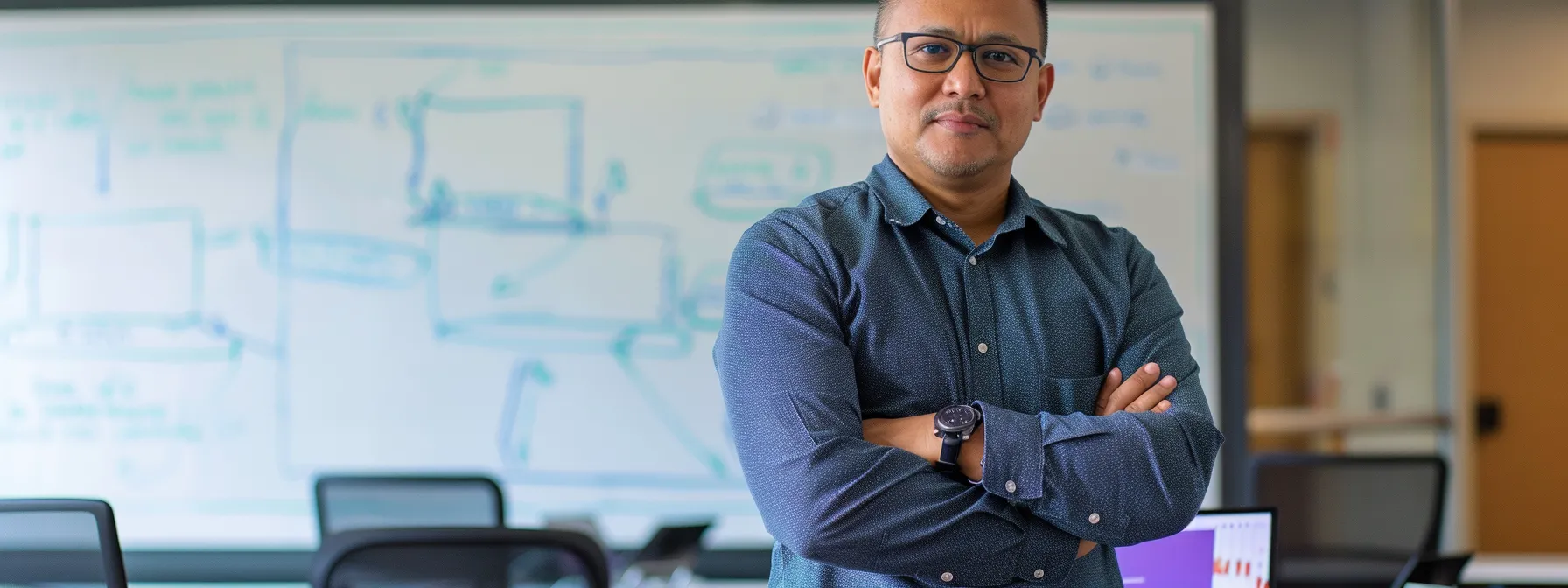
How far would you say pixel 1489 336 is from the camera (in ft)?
13.8

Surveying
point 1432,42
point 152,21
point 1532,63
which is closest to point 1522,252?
point 1532,63

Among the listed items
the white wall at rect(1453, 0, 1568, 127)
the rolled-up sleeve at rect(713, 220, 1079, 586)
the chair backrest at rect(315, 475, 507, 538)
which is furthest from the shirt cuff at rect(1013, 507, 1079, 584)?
the white wall at rect(1453, 0, 1568, 127)

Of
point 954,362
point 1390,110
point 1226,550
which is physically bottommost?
point 1226,550

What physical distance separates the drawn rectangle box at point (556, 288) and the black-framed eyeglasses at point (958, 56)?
184cm

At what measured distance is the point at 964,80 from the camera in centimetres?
125

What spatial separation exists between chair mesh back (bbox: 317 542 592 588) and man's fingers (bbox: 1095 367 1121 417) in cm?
66

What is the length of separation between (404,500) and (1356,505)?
7.02 ft

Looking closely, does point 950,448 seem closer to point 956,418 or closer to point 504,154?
point 956,418

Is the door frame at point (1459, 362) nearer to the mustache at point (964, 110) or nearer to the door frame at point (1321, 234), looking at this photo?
the door frame at point (1321, 234)

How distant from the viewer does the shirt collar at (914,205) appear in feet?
4.28

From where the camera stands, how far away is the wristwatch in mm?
1187

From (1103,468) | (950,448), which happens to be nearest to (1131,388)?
(1103,468)

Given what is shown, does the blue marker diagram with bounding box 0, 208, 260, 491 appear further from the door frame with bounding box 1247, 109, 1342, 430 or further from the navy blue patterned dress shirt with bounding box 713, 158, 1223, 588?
the door frame with bounding box 1247, 109, 1342, 430

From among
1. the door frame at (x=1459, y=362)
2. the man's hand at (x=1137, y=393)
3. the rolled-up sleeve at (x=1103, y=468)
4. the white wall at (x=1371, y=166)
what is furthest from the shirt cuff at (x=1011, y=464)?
the white wall at (x=1371, y=166)
